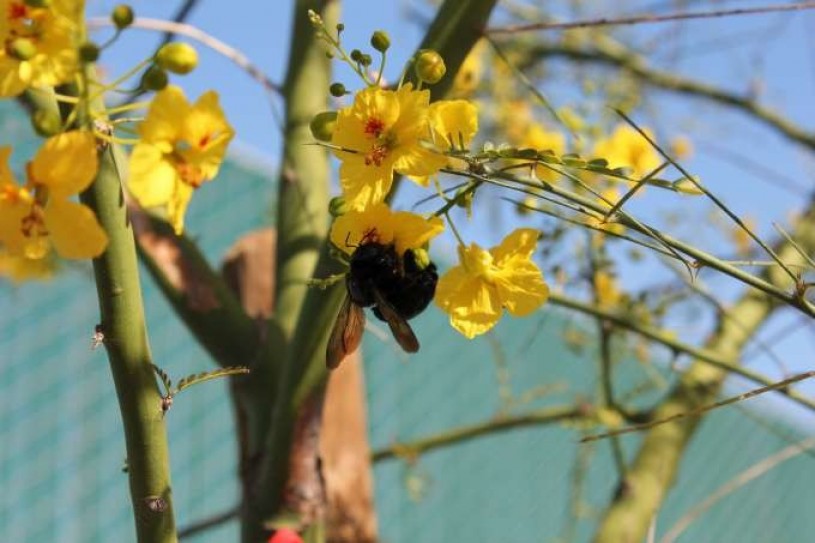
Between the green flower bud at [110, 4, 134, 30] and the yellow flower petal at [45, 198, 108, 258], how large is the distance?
8 centimetres

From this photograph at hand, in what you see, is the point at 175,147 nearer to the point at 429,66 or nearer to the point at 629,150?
the point at 429,66

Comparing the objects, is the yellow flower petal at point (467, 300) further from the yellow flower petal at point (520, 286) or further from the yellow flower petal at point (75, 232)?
the yellow flower petal at point (75, 232)

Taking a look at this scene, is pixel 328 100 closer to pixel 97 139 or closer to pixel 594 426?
pixel 594 426

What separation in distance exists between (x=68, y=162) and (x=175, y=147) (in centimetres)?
5

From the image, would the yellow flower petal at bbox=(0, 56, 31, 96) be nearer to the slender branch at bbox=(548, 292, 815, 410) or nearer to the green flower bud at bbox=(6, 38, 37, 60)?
the green flower bud at bbox=(6, 38, 37, 60)

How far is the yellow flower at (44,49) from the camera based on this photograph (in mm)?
411

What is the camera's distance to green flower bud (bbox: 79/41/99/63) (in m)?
0.41

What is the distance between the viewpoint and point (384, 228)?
513 mm

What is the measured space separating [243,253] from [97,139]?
955mm

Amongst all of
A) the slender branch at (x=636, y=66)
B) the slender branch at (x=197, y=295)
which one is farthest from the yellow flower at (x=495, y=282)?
the slender branch at (x=636, y=66)

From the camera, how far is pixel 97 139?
17.5 inches

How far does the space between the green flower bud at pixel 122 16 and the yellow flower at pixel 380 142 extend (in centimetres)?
10

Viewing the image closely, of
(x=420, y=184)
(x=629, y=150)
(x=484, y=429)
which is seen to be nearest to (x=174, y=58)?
(x=420, y=184)

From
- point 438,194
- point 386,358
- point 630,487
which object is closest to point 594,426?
point 630,487
